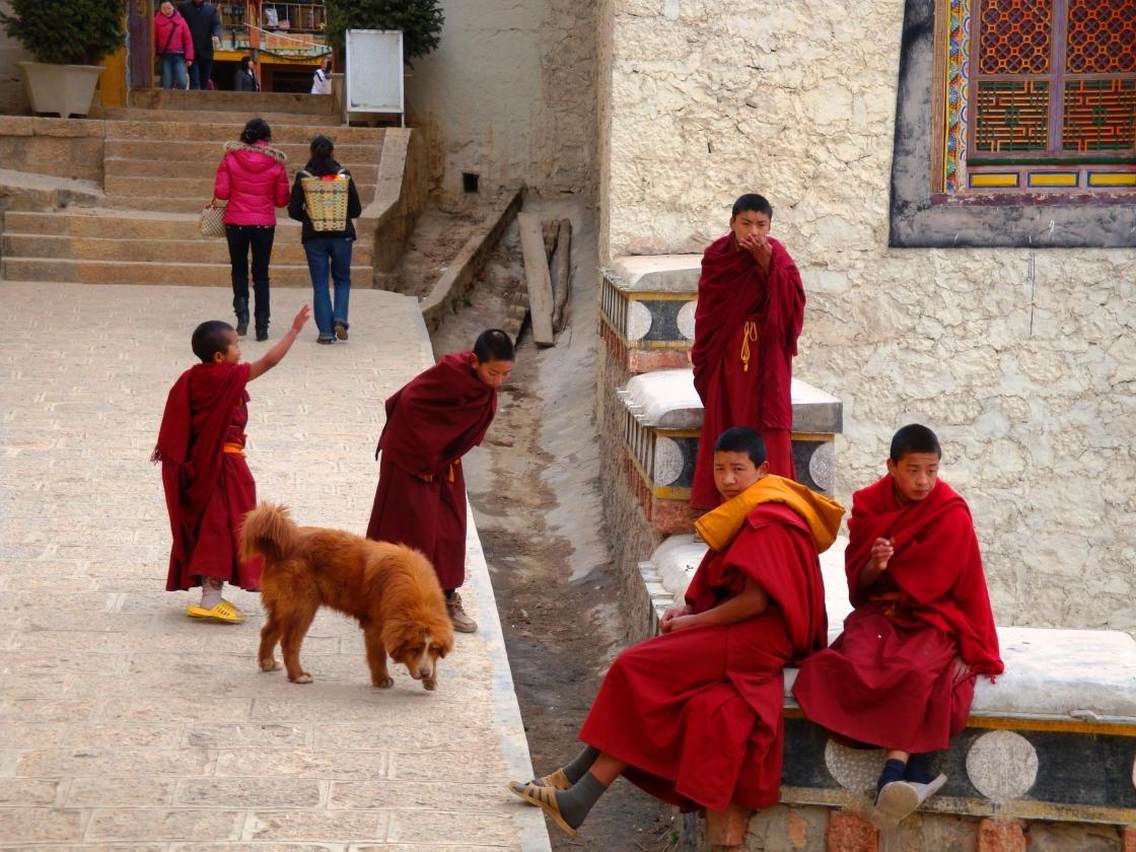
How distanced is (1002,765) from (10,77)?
44.9 feet

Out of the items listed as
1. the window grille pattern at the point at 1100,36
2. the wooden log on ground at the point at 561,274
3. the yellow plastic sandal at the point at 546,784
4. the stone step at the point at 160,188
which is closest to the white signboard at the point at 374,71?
the stone step at the point at 160,188

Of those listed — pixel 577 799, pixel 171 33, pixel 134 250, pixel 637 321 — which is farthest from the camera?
pixel 171 33

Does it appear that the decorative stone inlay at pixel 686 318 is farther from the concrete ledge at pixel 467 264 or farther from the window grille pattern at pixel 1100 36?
the concrete ledge at pixel 467 264

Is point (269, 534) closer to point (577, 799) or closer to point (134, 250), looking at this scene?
point (577, 799)

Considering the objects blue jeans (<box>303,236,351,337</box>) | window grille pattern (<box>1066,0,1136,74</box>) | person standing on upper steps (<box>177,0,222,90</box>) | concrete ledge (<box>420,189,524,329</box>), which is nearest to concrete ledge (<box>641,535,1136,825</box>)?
window grille pattern (<box>1066,0,1136,74</box>)

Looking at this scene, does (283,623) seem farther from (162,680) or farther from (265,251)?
(265,251)

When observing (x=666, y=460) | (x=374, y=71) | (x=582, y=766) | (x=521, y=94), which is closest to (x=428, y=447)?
(x=666, y=460)

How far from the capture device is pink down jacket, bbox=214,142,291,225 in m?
10.8

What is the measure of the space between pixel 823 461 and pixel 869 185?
3.41 metres

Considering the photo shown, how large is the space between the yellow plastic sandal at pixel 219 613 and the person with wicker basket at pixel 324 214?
5051 millimetres

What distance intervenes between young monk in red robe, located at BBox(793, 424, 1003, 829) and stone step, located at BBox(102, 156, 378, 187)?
10.1 metres

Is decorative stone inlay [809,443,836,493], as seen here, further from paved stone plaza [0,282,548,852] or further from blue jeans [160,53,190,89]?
blue jeans [160,53,190,89]

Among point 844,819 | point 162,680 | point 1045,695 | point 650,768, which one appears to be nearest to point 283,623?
point 162,680

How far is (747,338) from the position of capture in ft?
22.5
